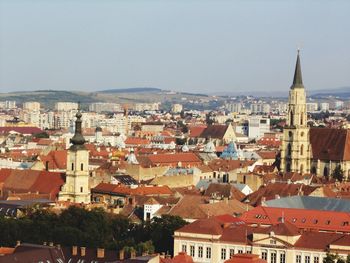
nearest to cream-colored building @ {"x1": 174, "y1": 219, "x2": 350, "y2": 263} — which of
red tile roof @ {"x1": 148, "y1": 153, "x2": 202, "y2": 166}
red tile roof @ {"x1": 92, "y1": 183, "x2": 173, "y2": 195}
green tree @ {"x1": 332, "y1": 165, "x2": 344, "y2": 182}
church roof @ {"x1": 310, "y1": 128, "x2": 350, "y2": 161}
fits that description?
red tile roof @ {"x1": 92, "y1": 183, "x2": 173, "y2": 195}

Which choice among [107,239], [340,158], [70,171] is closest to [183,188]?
[70,171]

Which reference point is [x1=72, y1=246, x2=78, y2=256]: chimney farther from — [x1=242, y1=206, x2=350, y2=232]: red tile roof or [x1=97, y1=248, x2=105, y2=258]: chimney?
[x1=242, y1=206, x2=350, y2=232]: red tile roof

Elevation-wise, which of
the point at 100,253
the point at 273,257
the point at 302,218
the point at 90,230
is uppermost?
the point at 302,218

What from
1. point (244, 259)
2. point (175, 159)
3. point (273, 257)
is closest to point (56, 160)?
point (175, 159)

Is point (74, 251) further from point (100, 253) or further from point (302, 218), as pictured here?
point (302, 218)

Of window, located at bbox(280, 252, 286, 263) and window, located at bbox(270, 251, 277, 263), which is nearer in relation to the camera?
window, located at bbox(280, 252, 286, 263)

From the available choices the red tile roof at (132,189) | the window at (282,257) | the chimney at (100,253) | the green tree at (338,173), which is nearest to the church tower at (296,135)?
the green tree at (338,173)
